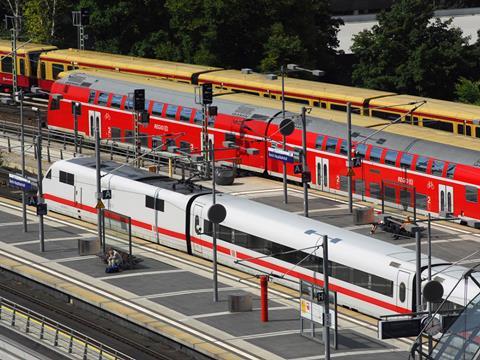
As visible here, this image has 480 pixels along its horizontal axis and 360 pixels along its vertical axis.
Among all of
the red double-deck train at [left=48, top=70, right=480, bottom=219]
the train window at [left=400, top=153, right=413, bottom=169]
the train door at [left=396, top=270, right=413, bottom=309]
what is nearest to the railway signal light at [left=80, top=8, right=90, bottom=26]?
the red double-deck train at [left=48, top=70, right=480, bottom=219]

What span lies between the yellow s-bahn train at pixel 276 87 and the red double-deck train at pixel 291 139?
2.45 m

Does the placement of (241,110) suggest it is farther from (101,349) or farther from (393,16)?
(101,349)

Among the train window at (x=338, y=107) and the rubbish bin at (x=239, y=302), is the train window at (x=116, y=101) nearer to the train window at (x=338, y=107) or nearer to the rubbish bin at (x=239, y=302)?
the train window at (x=338, y=107)

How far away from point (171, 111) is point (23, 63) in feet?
81.9

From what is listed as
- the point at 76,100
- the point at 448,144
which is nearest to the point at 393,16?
the point at 76,100

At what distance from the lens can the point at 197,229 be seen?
67000mm

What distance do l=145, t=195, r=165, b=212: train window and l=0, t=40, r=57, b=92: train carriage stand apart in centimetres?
3914

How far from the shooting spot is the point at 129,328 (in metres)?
56.9

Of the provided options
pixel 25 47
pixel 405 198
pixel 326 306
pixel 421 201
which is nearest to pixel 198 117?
pixel 405 198

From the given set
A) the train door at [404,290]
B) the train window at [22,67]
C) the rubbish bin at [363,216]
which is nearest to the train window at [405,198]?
the rubbish bin at [363,216]

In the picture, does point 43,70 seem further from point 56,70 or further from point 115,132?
point 115,132

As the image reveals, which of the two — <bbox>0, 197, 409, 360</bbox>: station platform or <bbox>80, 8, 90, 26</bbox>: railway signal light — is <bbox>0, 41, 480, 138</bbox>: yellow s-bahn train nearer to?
<bbox>80, 8, 90, 26</bbox>: railway signal light

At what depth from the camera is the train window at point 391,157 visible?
245ft

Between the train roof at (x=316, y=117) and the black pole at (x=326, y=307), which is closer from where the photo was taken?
the black pole at (x=326, y=307)
